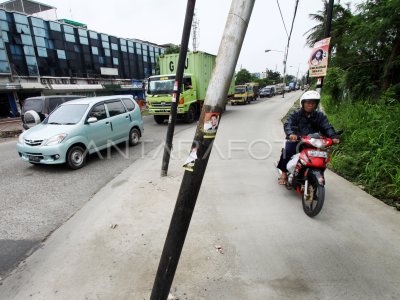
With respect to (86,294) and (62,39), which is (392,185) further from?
(62,39)

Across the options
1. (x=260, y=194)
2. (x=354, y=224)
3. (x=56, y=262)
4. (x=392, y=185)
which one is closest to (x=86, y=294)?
(x=56, y=262)

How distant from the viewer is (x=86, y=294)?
222cm

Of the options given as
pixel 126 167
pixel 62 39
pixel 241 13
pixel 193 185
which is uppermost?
pixel 62 39

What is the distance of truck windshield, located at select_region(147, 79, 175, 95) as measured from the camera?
1191cm

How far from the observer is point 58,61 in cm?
2684

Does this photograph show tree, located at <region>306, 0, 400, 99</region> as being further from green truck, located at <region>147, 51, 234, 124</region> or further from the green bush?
green truck, located at <region>147, 51, 234, 124</region>

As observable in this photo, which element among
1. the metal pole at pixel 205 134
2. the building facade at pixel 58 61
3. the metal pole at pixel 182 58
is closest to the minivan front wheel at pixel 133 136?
the metal pole at pixel 182 58

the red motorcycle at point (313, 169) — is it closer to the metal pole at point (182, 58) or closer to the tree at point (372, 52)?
the metal pole at point (182, 58)

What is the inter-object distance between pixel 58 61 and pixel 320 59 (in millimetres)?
29613

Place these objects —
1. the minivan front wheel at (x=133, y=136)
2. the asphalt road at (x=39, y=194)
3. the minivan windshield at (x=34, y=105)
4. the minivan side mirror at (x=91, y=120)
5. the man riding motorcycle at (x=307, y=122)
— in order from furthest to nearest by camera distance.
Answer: the minivan windshield at (x=34, y=105)
the minivan front wheel at (x=133, y=136)
the minivan side mirror at (x=91, y=120)
the man riding motorcycle at (x=307, y=122)
the asphalt road at (x=39, y=194)

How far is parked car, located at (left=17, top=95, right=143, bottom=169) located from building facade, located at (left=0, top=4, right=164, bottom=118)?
21.0 m

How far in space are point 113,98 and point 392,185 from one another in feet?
23.4

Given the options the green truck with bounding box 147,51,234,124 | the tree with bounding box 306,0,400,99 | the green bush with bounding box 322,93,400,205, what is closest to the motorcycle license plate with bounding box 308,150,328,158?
the green bush with bounding box 322,93,400,205

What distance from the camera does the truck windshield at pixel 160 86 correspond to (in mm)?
11914
